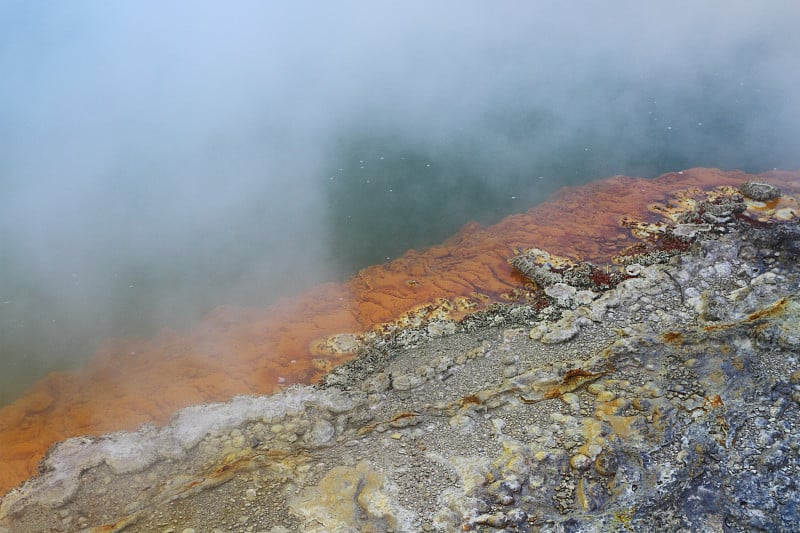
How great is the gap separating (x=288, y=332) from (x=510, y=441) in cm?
410

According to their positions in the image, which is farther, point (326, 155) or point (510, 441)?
point (326, 155)

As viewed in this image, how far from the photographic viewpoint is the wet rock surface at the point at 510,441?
199 inches

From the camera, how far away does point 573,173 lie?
1306 centimetres

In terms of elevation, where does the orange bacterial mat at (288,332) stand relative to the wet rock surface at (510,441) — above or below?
above

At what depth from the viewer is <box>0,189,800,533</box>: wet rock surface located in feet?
16.6

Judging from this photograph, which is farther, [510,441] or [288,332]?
[288,332]

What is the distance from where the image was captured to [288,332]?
863 centimetres

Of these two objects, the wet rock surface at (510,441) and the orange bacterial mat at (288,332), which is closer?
the wet rock surface at (510,441)

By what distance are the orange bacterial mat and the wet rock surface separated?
0.47 meters

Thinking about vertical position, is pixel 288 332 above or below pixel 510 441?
above

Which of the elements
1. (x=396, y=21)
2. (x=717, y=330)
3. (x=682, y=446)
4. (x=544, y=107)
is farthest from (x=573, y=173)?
(x=396, y=21)

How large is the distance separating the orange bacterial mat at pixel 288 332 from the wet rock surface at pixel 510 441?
470mm

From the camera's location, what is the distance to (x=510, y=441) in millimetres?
5855

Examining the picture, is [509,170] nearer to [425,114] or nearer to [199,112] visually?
[425,114]
